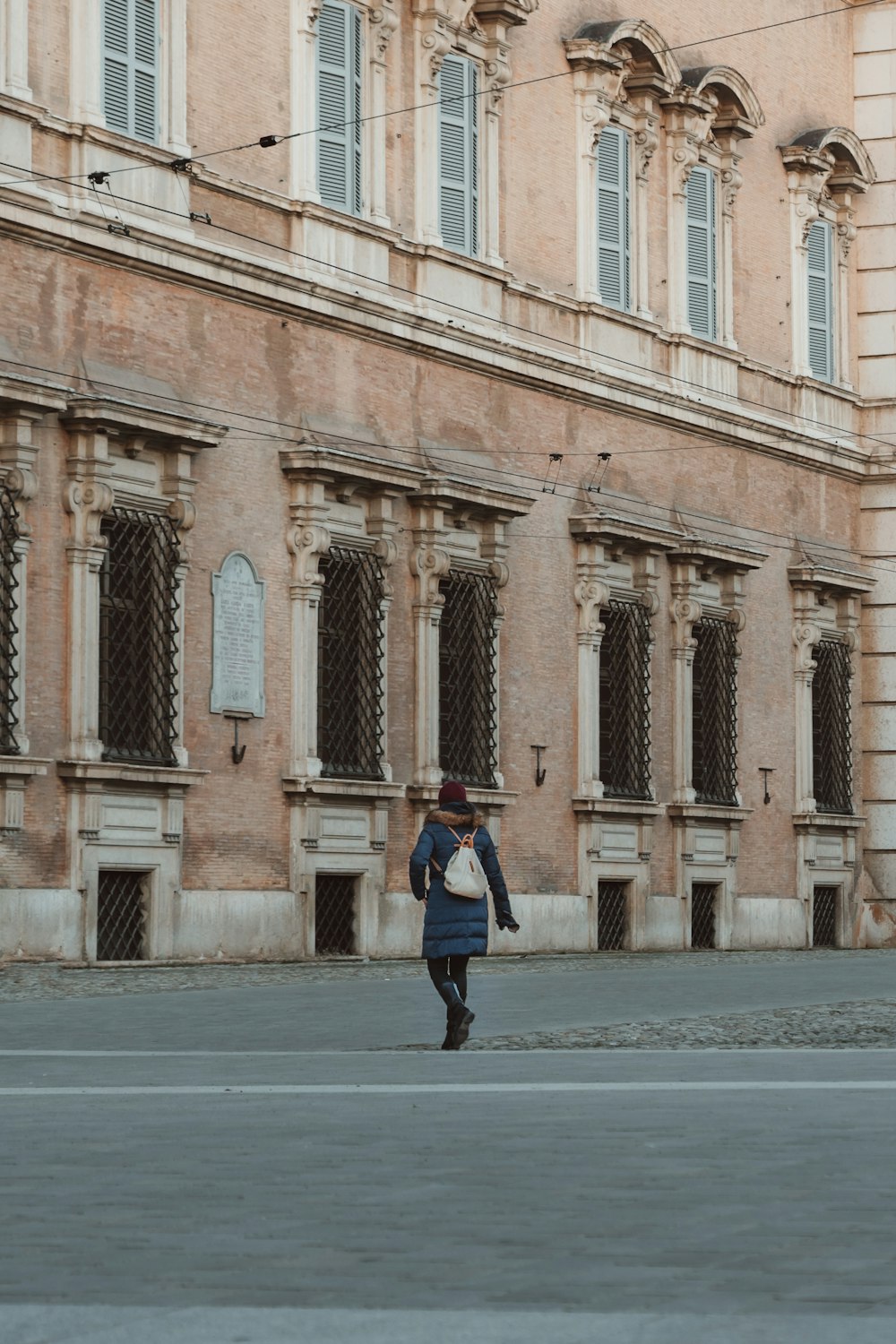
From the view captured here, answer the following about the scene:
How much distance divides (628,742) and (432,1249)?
24.9 m

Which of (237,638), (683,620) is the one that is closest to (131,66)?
(237,638)

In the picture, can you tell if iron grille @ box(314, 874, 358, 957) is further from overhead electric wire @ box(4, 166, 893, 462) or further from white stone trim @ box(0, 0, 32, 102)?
white stone trim @ box(0, 0, 32, 102)

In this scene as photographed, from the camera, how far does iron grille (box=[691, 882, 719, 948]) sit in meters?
33.2

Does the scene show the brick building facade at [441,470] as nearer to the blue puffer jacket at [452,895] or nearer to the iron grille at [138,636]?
the iron grille at [138,636]

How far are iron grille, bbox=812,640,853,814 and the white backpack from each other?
20936 millimetres

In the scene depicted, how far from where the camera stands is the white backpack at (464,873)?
1522 cm

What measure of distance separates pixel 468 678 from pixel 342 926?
3.29m

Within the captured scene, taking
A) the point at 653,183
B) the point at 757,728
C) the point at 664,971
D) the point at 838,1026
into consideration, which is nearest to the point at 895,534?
the point at 757,728

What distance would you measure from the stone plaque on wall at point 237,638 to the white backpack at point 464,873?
9610 mm

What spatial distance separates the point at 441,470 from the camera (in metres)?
28.2

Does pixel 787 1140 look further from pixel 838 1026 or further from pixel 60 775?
pixel 60 775

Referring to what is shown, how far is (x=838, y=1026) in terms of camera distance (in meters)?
16.2

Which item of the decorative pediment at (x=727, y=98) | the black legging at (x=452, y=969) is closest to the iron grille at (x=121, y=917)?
the black legging at (x=452, y=969)

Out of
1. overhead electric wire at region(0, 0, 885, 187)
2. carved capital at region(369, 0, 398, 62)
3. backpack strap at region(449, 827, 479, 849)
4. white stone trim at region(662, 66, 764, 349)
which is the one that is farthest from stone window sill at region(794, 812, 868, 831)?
backpack strap at region(449, 827, 479, 849)
